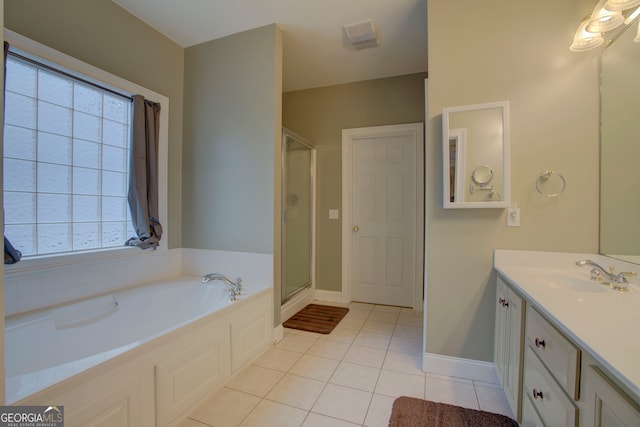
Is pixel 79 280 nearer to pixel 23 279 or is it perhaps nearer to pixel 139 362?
pixel 23 279

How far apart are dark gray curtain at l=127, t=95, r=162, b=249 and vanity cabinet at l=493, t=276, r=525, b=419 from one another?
2647mm

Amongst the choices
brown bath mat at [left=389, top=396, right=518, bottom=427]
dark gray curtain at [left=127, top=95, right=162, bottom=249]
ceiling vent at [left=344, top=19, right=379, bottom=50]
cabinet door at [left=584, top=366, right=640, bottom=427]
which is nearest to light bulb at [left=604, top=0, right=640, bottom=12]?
ceiling vent at [left=344, top=19, right=379, bottom=50]

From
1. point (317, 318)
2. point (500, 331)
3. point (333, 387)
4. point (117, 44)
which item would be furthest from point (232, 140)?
point (500, 331)

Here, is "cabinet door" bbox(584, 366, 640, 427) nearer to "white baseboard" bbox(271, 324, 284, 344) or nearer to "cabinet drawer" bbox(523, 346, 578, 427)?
"cabinet drawer" bbox(523, 346, 578, 427)

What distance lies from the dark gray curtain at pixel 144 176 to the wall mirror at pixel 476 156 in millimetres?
2345

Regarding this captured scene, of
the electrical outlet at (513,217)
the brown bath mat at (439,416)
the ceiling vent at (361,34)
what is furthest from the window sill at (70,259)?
the electrical outlet at (513,217)

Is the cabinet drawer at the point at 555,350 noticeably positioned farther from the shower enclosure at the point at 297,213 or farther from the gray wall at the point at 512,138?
the shower enclosure at the point at 297,213

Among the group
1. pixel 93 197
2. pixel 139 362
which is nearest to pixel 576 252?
pixel 139 362

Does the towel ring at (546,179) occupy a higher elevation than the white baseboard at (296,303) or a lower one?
higher

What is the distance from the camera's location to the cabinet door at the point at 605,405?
0.65m

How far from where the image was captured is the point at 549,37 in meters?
1.74

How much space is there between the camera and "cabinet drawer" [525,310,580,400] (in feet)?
2.89

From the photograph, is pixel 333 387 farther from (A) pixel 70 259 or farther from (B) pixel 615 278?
(A) pixel 70 259

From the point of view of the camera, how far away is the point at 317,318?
298 centimetres
